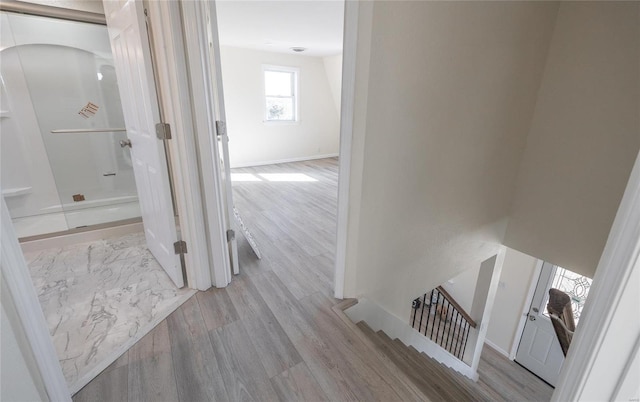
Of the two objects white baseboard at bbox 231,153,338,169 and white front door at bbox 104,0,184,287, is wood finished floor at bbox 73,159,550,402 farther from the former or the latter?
white baseboard at bbox 231,153,338,169

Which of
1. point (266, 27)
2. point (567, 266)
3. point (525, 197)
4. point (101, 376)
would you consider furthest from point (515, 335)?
point (266, 27)

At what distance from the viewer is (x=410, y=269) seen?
219 cm

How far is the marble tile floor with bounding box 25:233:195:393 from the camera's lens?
57.0 inches

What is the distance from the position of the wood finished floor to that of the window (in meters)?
4.54

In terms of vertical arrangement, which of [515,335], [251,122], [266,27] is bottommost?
[515,335]

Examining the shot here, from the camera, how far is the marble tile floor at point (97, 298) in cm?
145

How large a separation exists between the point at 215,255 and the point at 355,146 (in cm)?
114

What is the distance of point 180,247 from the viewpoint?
1885 millimetres

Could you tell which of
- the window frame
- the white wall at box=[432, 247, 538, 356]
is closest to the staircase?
the white wall at box=[432, 247, 538, 356]

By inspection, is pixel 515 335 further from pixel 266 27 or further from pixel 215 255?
pixel 266 27

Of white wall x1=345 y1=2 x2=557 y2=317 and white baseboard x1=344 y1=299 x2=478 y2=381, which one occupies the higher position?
white wall x1=345 y1=2 x2=557 y2=317

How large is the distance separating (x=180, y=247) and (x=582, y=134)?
10.3ft

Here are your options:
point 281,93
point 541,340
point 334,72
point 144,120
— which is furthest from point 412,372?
point 334,72

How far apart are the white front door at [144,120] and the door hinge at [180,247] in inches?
0.8
